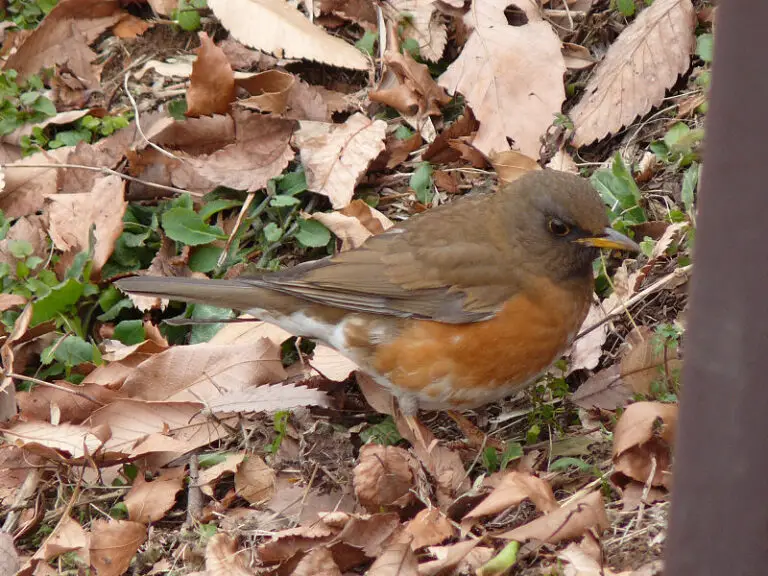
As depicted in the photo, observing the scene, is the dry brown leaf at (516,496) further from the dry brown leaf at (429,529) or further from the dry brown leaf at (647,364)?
the dry brown leaf at (647,364)

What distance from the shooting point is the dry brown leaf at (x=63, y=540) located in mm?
4156

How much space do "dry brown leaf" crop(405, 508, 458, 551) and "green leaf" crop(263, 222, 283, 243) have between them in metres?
2.07

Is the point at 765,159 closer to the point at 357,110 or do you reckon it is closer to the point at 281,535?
the point at 281,535

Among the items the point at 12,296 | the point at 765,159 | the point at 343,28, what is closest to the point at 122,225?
the point at 12,296

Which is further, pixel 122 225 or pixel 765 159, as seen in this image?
pixel 122 225

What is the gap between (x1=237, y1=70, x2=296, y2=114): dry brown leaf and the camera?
5.87 m

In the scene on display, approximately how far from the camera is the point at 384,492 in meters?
4.02

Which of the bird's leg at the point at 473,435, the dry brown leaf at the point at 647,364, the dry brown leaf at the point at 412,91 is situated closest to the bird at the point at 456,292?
the bird's leg at the point at 473,435

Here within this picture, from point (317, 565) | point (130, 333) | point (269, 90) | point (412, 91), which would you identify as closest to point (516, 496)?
point (317, 565)

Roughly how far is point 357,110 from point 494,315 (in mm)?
2135

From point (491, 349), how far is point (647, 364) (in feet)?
2.11

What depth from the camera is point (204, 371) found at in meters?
4.95

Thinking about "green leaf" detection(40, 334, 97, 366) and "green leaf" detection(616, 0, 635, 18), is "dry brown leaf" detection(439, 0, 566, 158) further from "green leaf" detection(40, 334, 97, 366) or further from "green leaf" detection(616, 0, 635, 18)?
"green leaf" detection(40, 334, 97, 366)

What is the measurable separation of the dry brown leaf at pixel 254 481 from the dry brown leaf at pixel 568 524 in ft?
4.11
